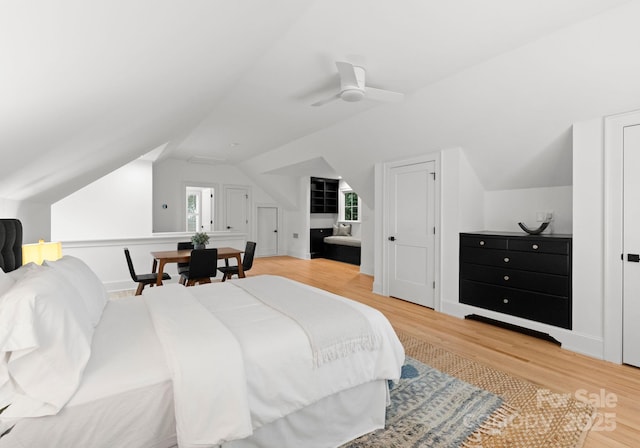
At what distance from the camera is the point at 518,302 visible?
11.1 feet

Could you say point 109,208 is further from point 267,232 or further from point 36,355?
point 36,355

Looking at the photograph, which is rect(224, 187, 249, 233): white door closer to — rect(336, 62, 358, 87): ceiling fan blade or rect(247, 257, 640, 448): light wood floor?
rect(247, 257, 640, 448): light wood floor

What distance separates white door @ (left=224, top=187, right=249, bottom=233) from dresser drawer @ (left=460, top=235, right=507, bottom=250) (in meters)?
6.11

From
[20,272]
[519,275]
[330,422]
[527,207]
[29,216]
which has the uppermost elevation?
[527,207]

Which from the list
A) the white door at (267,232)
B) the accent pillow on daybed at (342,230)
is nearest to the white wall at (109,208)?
the white door at (267,232)

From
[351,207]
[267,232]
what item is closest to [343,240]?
[351,207]

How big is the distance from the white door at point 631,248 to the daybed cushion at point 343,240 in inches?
209

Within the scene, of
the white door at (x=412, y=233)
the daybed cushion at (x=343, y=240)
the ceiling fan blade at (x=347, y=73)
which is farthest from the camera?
the daybed cushion at (x=343, y=240)

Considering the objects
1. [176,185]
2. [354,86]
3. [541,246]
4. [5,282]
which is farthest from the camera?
[176,185]

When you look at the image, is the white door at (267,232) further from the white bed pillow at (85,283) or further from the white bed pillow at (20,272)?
the white bed pillow at (20,272)

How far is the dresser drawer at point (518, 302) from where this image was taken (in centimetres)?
305

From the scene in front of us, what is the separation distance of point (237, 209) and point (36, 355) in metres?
7.52

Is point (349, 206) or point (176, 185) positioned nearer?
point (176, 185)

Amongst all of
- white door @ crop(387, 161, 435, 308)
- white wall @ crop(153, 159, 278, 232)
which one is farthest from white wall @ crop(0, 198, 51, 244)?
white door @ crop(387, 161, 435, 308)
